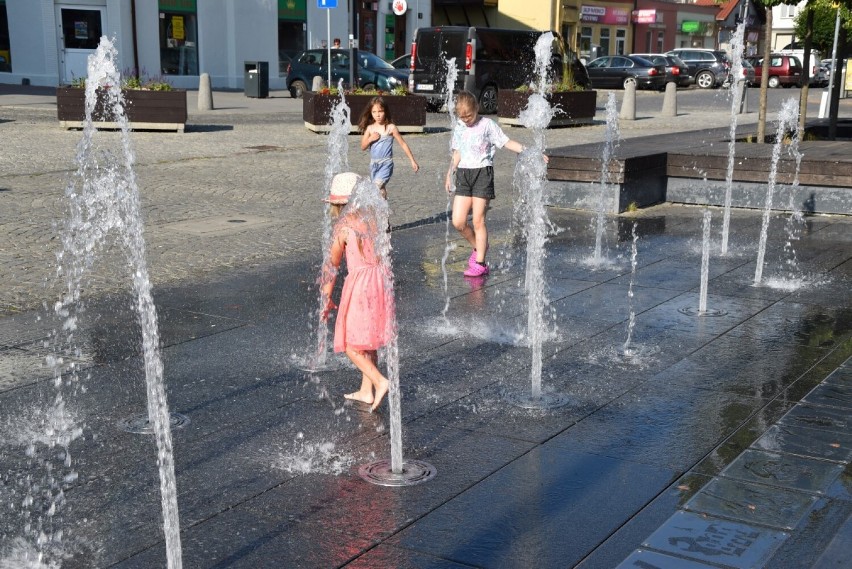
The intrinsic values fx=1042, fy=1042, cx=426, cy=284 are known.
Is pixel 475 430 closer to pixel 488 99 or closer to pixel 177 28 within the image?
pixel 488 99

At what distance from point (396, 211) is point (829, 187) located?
4.88 metres

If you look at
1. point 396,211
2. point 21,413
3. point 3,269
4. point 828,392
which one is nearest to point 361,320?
point 21,413

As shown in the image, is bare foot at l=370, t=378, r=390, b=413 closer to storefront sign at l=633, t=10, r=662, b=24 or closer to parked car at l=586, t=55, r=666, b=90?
parked car at l=586, t=55, r=666, b=90

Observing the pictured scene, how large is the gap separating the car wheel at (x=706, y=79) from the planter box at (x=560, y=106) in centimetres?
2025

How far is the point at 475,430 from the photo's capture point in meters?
5.10

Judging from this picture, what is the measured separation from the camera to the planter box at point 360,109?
20422 mm

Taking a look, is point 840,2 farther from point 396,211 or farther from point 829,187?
point 396,211

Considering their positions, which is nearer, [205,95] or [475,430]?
[475,430]

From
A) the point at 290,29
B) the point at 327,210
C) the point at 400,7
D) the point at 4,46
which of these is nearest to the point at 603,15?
the point at 400,7

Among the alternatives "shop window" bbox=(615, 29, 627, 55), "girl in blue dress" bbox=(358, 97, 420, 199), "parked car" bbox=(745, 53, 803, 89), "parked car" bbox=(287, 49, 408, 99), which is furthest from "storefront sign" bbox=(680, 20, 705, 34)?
Result: "girl in blue dress" bbox=(358, 97, 420, 199)

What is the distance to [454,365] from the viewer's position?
6.19 m

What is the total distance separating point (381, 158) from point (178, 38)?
26416 mm

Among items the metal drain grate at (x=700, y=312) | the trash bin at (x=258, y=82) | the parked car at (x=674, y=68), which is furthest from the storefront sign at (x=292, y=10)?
the metal drain grate at (x=700, y=312)

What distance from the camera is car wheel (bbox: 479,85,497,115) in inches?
1056
